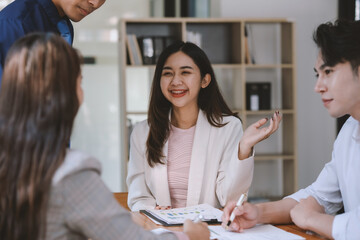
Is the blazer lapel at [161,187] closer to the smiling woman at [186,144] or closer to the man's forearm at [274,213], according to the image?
the smiling woman at [186,144]

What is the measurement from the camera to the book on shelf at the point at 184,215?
161 cm

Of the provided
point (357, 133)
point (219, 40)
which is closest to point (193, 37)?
point (219, 40)

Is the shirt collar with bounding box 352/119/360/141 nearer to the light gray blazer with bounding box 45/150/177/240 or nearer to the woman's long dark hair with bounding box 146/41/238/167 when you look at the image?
the woman's long dark hair with bounding box 146/41/238/167

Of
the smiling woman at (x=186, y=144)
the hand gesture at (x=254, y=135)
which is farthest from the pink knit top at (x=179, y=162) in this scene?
the hand gesture at (x=254, y=135)

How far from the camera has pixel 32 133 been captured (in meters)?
0.95

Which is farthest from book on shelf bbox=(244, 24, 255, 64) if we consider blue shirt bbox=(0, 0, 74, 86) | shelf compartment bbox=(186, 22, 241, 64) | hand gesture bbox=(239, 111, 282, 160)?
blue shirt bbox=(0, 0, 74, 86)

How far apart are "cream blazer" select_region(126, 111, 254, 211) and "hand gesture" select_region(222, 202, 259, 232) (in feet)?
1.74

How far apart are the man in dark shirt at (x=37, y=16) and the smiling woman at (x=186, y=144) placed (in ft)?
1.90

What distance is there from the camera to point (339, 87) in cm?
155

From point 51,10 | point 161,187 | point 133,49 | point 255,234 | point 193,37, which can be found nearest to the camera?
point 255,234

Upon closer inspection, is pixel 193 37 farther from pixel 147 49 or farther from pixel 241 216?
pixel 241 216

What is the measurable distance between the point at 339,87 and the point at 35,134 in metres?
1.01

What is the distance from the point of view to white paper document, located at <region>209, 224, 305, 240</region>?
1.43m

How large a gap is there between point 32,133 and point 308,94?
13.5 ft
